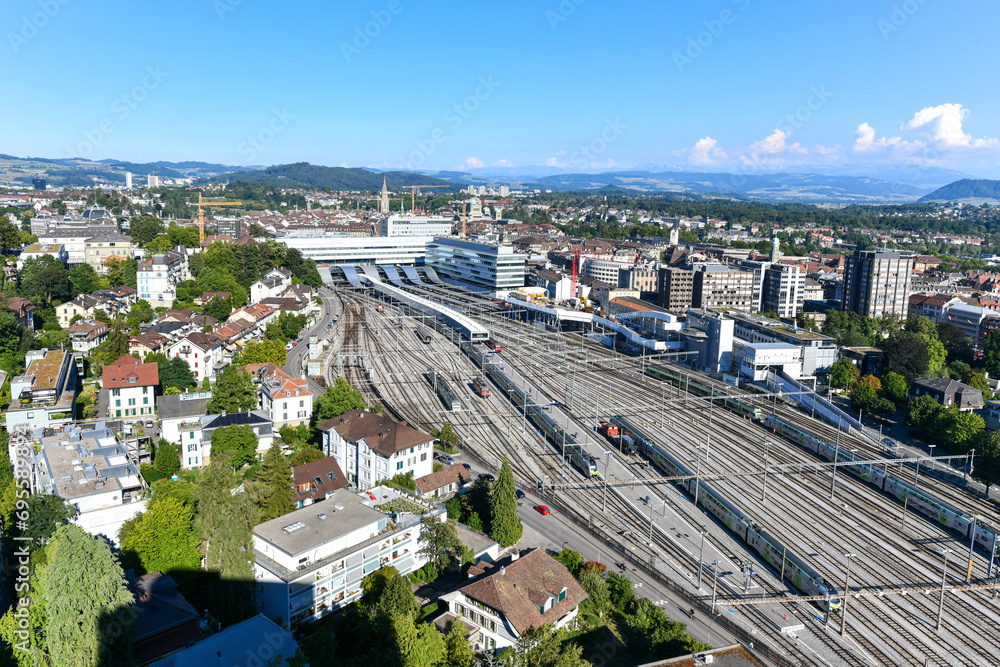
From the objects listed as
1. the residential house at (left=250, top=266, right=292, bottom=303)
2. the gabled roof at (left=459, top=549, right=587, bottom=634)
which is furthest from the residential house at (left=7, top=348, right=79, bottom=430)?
the residential house at (left=250, top=266, right=292, bottom=303)

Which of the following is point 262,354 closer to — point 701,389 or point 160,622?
point 160,622

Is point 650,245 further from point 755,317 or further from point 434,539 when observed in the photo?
point 434,539

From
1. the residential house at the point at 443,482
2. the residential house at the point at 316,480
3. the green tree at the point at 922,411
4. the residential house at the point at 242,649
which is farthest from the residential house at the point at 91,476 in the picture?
the green tree at the point at 922,411

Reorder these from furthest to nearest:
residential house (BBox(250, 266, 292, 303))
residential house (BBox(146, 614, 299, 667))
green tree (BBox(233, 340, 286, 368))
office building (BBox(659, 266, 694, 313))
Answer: office building (BBox(659, 266, 694, 313)), residential house (BBox(250, 266, 292, 303)), green tree (BBox(233, 340, 286, 368)), residential house (BBox(146, 614, 299, 667))

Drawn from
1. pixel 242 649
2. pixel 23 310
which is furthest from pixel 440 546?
pixel 23 310

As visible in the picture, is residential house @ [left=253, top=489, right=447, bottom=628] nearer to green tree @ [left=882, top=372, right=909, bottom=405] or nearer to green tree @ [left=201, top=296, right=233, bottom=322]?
green tree @ [left=882, top=372, right=909, bottom=405]

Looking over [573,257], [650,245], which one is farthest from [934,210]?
[573,257]
